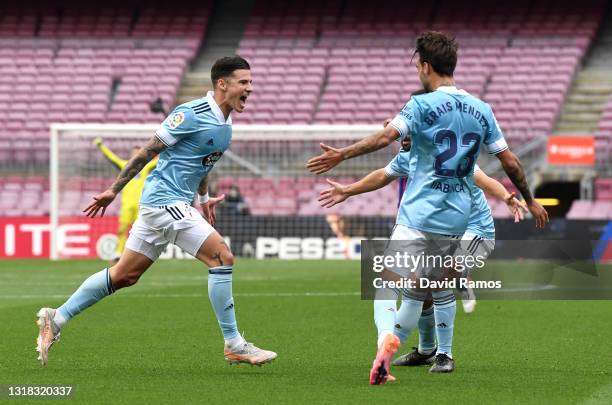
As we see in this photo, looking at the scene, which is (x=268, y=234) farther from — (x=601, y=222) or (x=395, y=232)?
(x=395, y=232)

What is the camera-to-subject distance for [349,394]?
6758 mm

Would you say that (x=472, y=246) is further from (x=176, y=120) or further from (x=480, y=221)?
(x=176, y=120)

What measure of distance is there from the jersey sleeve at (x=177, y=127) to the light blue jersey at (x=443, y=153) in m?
1.51

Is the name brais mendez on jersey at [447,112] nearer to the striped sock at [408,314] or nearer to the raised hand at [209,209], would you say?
the striped sock at [408,314]

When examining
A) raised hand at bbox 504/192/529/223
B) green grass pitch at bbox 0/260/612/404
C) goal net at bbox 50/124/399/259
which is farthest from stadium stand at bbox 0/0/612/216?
raised hand at bbox 504/192/529/223

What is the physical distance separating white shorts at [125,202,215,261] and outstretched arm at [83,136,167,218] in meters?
0.37

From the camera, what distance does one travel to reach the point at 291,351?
9.09 m

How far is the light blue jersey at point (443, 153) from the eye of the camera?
7.11 m

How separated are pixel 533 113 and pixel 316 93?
551 centimetres

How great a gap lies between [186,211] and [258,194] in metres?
17.2

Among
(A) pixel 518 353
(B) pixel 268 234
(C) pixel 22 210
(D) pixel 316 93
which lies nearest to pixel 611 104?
(D) pixel 316 93

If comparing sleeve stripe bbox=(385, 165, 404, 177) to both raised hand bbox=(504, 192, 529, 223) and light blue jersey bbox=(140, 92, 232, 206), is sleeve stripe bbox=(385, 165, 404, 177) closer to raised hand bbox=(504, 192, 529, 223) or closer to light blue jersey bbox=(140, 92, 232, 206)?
raised hand bbox=(504, 192, 529, 223)

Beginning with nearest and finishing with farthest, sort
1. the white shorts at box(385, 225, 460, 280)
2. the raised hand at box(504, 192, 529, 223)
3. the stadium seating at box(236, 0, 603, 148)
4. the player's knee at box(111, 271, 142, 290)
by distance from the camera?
the white shorts at box(385, 225, 460, 280), the player's knee at box(111, 271, 142, 290), the raised hand at box(504, 192, 529, 223), the stadium seating at box(236, 0, 603, 148)

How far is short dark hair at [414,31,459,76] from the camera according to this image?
279 inches
